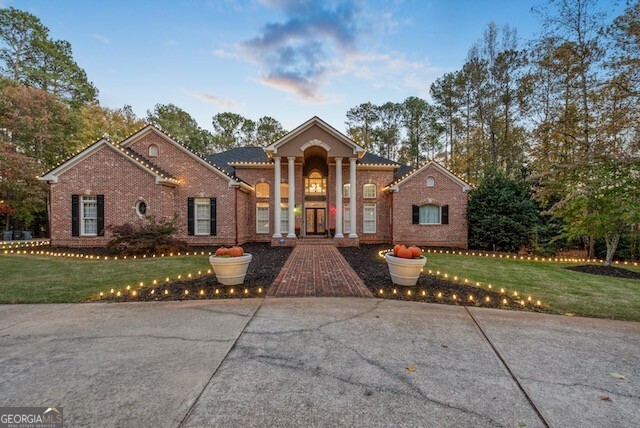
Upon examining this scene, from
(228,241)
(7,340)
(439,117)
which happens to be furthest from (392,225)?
(439,117)

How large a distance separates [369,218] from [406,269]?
36.6 ft

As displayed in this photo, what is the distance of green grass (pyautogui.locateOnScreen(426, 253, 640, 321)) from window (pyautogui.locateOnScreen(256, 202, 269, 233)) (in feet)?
35.0

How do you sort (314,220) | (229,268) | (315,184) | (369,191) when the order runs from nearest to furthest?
(229,268) < (369,191) < (315,184) < (314,220)

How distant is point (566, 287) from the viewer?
21.4ft

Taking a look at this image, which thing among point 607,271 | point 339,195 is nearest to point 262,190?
point 339,195

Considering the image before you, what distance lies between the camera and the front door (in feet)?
61.5

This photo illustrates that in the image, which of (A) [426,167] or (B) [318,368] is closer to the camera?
(B) [318,368]

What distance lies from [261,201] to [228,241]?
359 cm

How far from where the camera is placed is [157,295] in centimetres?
539

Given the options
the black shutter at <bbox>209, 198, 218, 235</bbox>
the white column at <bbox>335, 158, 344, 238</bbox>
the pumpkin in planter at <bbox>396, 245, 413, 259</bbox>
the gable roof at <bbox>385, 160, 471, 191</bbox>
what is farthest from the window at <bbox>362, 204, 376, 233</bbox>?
the pumpkin in planter at <bbox>396, 245, 413, 259</bbox>

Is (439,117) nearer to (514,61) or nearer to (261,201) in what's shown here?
(514,61)

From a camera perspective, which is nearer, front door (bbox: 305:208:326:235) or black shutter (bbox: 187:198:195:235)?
black shutter (bbox: 187:198:195:235)

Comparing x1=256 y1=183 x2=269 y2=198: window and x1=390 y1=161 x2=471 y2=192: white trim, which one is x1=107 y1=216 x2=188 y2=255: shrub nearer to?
x1=256 y1=183 x2=269 y2=198: window

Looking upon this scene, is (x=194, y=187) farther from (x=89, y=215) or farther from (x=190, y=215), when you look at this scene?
(x=89, y=215)
